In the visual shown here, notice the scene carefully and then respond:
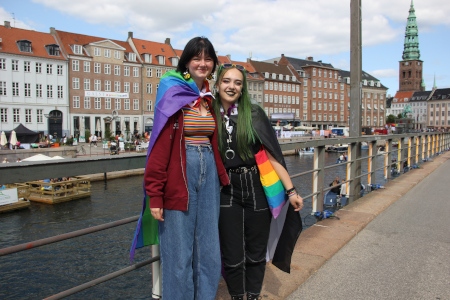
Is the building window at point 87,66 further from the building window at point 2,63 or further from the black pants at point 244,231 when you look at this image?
the black pants at point 244,231

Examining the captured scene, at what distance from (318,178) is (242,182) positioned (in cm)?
314

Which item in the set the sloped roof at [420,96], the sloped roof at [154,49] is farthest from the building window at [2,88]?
the sloped roof at [420,96]

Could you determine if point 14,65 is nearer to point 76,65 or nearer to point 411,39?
point 76,65

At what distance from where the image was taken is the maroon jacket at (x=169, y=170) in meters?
2.16

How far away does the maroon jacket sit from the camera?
2.16 metres

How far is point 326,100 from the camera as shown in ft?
308

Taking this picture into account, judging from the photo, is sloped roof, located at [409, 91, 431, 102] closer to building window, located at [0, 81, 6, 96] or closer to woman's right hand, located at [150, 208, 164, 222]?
building window, located at [0, 81, 6, 96]

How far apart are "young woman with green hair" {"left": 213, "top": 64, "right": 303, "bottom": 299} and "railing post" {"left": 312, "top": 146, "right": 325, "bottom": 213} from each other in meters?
2.85

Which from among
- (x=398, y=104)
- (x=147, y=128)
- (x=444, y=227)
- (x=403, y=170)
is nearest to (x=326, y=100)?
(x=147, y=128)

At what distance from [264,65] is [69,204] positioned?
212 ft

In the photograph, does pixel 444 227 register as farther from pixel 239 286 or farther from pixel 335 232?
pixel 239 286

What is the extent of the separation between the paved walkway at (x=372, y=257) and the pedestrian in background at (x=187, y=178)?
807 millimetres

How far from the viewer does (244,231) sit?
2.74 metres

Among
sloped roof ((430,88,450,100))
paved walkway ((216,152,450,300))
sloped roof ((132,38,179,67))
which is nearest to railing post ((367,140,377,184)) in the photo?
paved walkway ((216,152,450,300))
